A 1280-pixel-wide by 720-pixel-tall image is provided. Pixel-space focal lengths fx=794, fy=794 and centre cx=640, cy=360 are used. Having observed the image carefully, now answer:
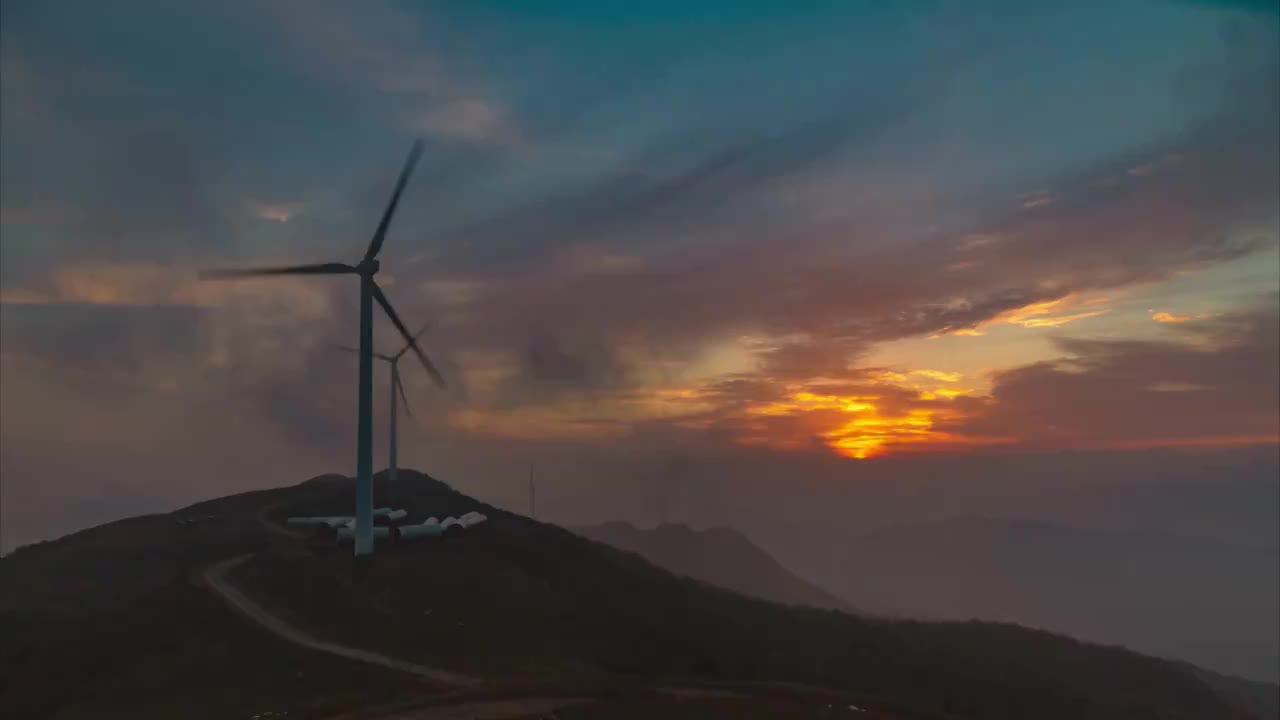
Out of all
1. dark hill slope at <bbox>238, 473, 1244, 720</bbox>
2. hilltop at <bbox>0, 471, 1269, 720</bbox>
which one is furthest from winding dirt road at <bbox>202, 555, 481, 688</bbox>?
dark hill slope at <bbox>238, 473, 1244, 720</bbox>

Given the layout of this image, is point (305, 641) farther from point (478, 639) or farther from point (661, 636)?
point (661, 636)

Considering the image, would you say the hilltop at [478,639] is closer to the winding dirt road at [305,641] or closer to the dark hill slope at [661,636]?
the dark hill slope at [661,636]

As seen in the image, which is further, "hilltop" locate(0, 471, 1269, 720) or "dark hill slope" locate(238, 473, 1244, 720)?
"dark hill slope" locate(238, 473, 1244, 720)

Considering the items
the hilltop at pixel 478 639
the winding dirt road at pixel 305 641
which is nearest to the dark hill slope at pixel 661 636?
the hilltop at pixel 478 639

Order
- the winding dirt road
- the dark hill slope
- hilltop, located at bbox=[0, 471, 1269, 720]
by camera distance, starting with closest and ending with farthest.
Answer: the winding dirt road
hilltop, located at bbox=[0, 471, 1269, 720]
the dark hill slope

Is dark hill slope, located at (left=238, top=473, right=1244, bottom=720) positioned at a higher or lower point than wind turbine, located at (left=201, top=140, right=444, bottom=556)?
lower

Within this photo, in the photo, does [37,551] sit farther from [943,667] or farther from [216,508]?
[943,667]

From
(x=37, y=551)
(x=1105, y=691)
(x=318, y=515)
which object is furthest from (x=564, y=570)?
(x=37, y=551)

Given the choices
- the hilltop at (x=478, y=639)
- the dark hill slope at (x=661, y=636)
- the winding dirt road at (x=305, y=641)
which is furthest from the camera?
the dark hill slope at (x=661, y=636)

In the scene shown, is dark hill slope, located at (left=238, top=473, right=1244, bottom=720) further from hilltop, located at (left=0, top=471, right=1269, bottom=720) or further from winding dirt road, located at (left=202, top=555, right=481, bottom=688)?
winding dirt road, located at (left=202, top=555, right=481, bottom=688)
